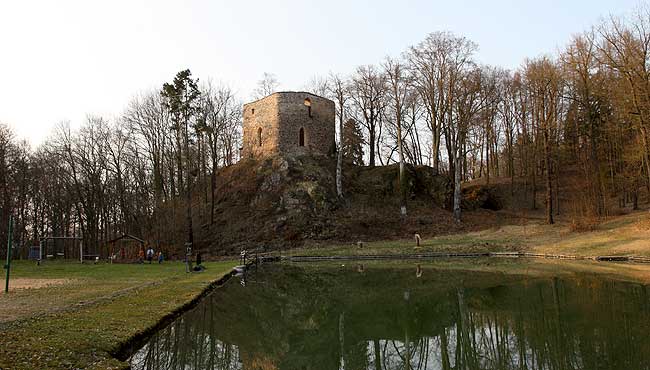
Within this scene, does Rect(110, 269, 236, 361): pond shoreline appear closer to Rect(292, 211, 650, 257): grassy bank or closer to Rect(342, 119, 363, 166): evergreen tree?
Rect(292, 211, 650, 257): grassy bank

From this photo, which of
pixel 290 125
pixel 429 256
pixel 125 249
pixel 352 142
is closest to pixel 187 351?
pixel 429 256

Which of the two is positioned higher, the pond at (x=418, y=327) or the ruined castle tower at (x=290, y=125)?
the ruined castle tower at (x=290, y=125)

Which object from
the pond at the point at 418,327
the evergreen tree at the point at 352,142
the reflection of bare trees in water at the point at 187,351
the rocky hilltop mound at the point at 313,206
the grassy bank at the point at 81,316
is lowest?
the pond at the point at 418,327

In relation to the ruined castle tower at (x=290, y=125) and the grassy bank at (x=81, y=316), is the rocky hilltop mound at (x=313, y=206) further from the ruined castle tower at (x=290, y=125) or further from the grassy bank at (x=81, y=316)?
the grassy bank at (x=81, y=316)

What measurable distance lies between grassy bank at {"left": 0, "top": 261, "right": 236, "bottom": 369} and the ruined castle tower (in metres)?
27.0

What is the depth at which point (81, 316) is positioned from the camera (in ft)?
35.6

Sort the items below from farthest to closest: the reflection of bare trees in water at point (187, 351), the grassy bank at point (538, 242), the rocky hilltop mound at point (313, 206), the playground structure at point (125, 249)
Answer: the rocky hilltop mound at point (313, 206) < the playground structure at point (125, 249) < the grassy bank at point (538, 242) < the reflection of bare trees in water at point (187, 351)

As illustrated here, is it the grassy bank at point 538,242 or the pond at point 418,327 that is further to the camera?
the grassy bank at point 538,242

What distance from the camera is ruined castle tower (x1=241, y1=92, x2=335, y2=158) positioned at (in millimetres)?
45562

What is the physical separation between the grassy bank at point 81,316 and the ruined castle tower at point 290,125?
Answer: 27.0 m

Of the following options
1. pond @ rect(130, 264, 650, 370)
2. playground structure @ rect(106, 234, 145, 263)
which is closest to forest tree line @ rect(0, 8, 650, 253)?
playground structure @ rect(106, 234, 145, 263)

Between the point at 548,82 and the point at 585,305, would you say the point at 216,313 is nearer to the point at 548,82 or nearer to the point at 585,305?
the point at 585,305

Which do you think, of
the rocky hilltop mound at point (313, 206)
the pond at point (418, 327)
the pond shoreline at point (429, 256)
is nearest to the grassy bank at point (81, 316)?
the pond at point (418, 327)

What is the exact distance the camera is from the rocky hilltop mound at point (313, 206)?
36.1m
